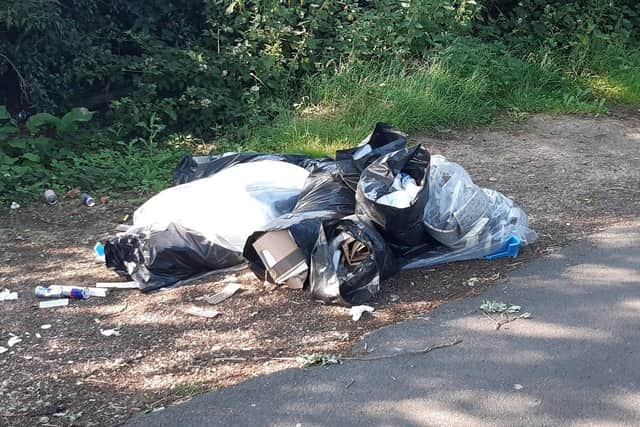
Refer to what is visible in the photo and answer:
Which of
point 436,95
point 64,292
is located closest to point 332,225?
point 64,292

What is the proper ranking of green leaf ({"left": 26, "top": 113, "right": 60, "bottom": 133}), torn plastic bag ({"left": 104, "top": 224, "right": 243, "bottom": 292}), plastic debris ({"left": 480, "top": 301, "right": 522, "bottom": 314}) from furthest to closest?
green leaf ({"left": 26, "top": 113, "right": 60, "bottom": 133}) → torn plastic bag ({"left": 104, "top": 224, "right": 243, "bottom": 292}) → plastic debris ({"left": 480, "top": 301, "right": 522, "bottom": 314})

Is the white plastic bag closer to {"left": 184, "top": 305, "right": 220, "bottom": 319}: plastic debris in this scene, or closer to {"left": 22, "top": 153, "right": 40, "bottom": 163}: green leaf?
{"left": 184, "top": 305, "right": 220, "bottom": 319}: plastic debris

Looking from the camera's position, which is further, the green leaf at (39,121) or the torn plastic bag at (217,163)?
the green leaf at (39,121)

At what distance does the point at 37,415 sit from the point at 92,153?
416cm

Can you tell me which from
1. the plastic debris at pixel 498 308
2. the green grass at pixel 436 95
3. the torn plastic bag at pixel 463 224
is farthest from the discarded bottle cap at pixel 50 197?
the plastic debris at pixel 498 308

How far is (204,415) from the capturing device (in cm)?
320

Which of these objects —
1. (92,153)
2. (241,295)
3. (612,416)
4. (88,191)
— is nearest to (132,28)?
(92,153)

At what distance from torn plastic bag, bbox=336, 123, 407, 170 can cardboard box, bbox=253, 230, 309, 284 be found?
2.42 ft

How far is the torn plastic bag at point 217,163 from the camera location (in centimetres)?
561

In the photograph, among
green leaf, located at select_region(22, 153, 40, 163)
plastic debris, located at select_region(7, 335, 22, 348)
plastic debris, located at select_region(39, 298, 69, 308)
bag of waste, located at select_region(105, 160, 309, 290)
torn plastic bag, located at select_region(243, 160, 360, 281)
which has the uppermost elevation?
torn plastic bag, located at select_region(243, 160, 360, 281)

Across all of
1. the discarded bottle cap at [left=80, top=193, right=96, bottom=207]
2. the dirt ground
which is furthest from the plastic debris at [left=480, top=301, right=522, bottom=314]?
the discarded bottle cap at [left=80, top=193, right=96, bottom=207]

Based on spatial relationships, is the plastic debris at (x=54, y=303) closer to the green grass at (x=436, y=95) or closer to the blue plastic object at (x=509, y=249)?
the blue plastic object at (x=509, y=249)

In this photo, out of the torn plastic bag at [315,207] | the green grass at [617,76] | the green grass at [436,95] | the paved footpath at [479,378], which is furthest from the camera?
the green grass at [617,76]

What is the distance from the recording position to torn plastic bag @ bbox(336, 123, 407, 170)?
15.3 feet
